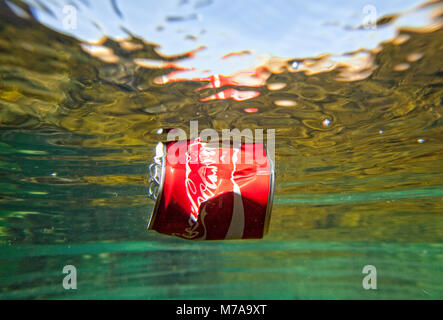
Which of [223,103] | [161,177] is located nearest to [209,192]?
[161,177]

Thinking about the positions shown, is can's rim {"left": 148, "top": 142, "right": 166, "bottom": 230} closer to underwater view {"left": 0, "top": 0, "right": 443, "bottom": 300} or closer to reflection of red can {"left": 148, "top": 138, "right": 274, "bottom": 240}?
reflection of red can {"left": 148, "top": 138, "right": 274, "bottom": 240}

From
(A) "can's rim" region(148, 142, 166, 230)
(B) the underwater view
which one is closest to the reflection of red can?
(A) "can's rim" region(148, 142, 166, 230)

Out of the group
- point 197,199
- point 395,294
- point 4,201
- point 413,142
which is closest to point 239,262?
point 395,294

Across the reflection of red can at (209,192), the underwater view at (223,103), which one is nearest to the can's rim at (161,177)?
the reflection of red can at (209,192)

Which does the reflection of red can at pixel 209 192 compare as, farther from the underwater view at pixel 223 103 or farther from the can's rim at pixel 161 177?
the underwater view at pixel 223 103

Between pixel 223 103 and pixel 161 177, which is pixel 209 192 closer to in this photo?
pixel 161 177

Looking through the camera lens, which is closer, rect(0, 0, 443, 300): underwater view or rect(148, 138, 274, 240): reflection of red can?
rect(148, 138, 274, 240): reflection of red can
